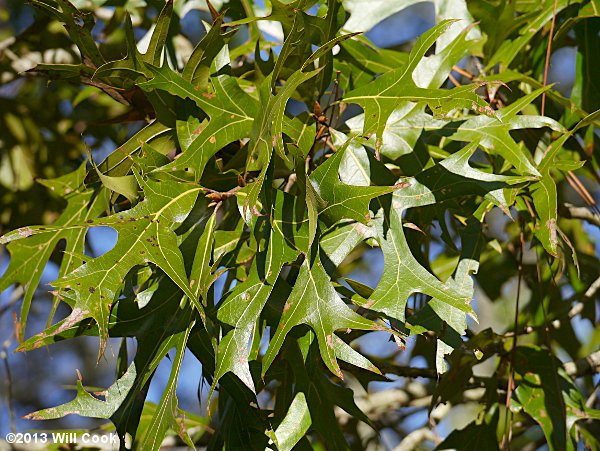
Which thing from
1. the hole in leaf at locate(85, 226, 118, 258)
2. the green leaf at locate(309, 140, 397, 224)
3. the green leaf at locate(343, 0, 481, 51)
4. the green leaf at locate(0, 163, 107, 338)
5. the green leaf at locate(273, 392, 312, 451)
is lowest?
the hole in leaf at locate(85, 226, 118, 258)

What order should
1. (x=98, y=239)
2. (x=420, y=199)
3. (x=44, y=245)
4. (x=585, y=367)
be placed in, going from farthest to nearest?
(x=98, y=239) → (x=585, y=367) → (x=44, y=245) → (x=420, y=199)

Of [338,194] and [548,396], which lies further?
[548,396]

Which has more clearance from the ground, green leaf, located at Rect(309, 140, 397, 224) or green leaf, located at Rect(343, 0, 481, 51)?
green leaf, located at Rect(343, 0, 481, 51)

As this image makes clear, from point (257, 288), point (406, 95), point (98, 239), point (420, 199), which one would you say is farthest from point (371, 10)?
point (98, 239)

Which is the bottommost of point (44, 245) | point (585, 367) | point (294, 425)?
point (585, 367)

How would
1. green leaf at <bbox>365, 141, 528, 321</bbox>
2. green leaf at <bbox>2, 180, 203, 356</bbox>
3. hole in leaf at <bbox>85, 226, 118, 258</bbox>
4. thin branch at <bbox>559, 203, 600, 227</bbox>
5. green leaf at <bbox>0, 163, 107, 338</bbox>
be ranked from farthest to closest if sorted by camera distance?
1. hole in leaf at <bbox>85, 226, 118, 258</bbox>
2. thin branch at <bbox>559, 203, 600, 227</bbox>
3. green leaf at <bbox>0, 163, 107, 338</bbox>
4. green leaf at <bbox>365, 141, 528, 321</bbox>
5. green leaf at <bbox>2, 180, 203, 356</bbox>

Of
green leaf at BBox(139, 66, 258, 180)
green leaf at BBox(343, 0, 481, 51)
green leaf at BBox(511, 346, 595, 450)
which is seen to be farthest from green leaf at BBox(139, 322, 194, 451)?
green leaf at BBox(343, 0, 481, 51)

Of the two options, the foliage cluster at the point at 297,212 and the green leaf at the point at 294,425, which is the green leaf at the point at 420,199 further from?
the green leaf at the point at 294,425

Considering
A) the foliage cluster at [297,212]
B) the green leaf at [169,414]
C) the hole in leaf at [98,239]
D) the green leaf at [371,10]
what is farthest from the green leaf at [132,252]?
the hole in leaf at [98,239]

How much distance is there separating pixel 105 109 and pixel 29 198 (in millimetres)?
400

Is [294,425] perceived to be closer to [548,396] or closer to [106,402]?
[106,402]

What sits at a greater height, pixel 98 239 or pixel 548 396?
pixel 548 396

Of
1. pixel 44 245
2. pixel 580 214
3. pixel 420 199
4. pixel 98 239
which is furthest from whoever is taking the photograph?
pixel 98 239

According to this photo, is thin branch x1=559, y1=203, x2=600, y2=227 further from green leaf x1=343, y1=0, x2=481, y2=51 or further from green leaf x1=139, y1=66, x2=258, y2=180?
green leaf x1=139, y1=66, x2=258, y2=180
